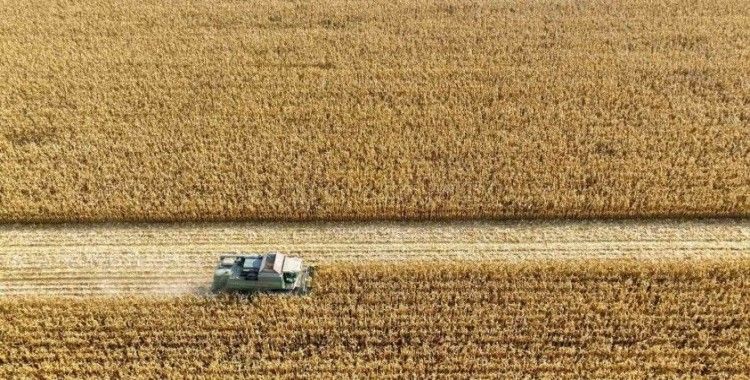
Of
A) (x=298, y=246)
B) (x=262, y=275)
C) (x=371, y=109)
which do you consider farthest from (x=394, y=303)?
(x=371, y=109)

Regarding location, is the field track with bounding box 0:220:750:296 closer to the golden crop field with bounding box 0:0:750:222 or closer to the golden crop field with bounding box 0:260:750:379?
the golden crop field with bounding box 0:0:750:222

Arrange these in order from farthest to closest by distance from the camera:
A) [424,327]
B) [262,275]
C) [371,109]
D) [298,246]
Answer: [371,109]
[298,246]
[262,275]
[424,327]

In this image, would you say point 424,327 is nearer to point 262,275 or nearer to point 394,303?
point 394,303

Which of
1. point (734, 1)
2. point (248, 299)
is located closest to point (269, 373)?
point (248, 299)

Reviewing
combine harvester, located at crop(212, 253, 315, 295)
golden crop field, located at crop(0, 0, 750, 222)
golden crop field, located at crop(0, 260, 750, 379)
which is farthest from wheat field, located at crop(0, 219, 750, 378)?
golden crop field, located at crop(0, 0, 750, 222)

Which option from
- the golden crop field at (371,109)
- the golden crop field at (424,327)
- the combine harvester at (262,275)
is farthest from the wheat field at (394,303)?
the golden crop field at (371,109)

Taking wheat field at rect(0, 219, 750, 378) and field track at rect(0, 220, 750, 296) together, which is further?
field track at rect(0, 220, 750, 296)

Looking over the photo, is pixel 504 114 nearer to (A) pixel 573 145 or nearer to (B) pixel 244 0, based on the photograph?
(A) pixel 573 145
